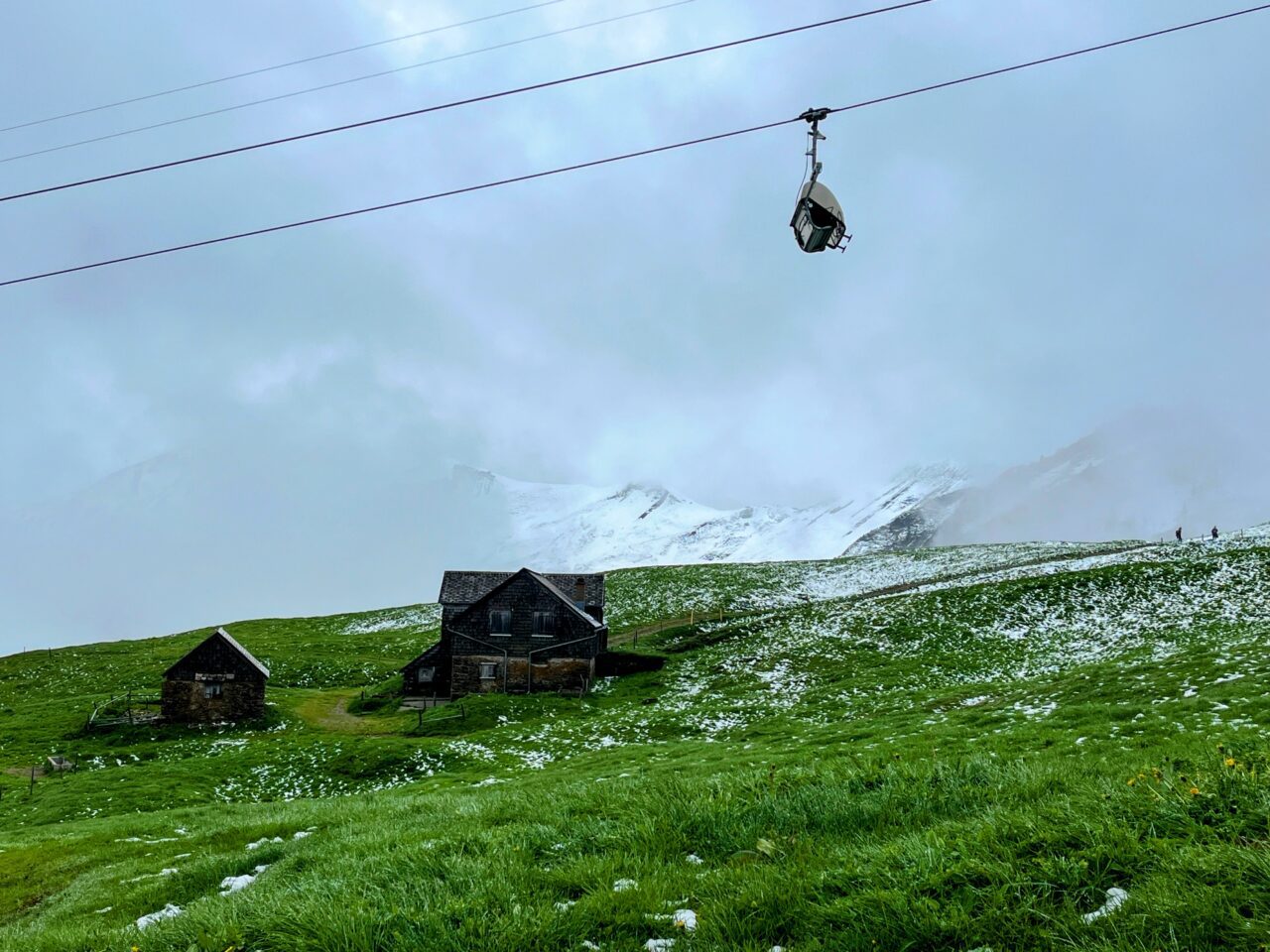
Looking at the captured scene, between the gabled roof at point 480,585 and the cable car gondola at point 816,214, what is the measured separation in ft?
164

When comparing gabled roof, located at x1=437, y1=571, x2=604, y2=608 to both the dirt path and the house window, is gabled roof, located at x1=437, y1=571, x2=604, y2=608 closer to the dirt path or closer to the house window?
the house window

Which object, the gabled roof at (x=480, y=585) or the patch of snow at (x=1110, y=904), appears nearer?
the patch of snow at (x=1110, y=904)

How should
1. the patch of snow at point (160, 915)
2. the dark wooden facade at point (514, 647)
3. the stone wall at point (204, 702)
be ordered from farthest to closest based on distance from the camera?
1. the dark wooden facade at point (514, 647)
2. the stone wall at point (204, 702)
3. the patch of snow at point (160, 915)

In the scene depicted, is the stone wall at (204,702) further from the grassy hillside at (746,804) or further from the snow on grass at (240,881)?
the snow on grass at (240,881)

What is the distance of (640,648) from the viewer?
57.1 m

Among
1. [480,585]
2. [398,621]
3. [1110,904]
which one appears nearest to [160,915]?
[1110,904]

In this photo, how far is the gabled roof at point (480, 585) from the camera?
59.5 meters

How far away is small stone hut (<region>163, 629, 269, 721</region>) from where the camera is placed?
46250 millimetres

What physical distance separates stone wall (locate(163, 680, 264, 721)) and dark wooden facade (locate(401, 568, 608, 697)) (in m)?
10.5

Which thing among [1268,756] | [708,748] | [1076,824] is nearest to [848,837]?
[1076,824]

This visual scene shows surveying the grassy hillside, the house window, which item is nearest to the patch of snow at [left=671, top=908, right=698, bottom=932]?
the grassy hillside

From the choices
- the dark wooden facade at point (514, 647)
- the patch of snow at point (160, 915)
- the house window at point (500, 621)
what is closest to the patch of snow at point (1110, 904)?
the patch of snow at point (160, 915)

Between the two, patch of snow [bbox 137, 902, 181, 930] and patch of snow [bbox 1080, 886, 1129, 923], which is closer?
patch of snow [bbox 1080, 886, 1129, 923]

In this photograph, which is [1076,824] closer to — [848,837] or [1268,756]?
[848,837]
